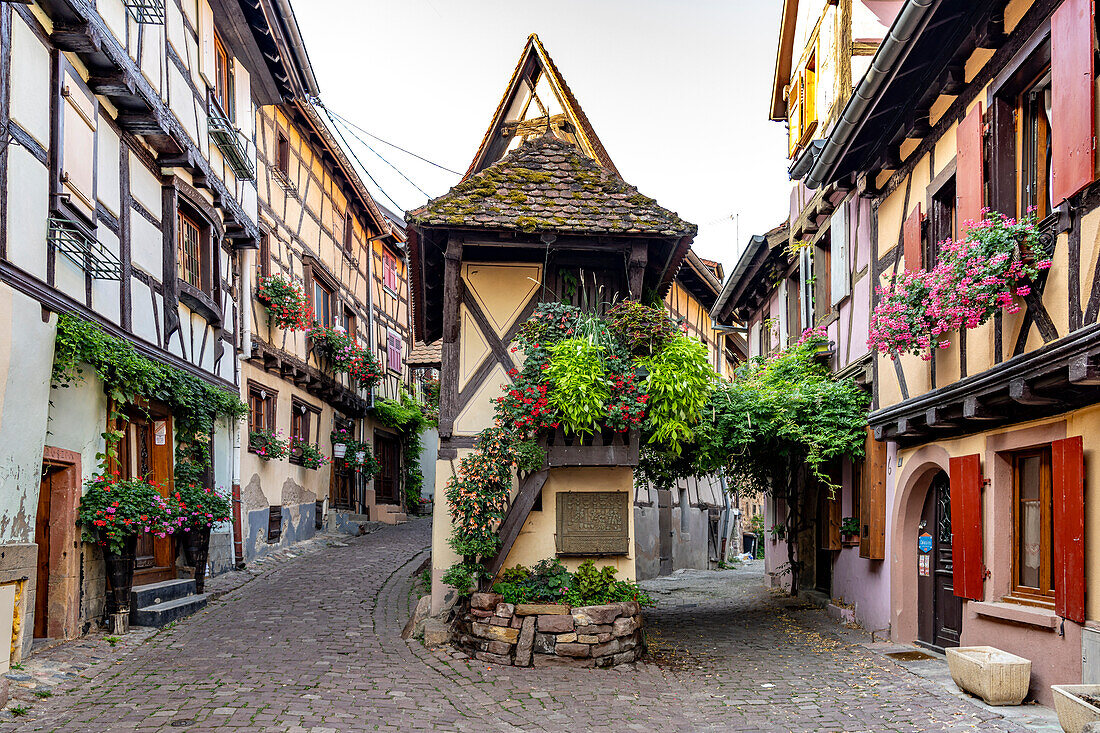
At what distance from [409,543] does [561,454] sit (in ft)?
31.0

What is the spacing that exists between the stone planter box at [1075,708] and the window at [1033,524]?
4.92 feet

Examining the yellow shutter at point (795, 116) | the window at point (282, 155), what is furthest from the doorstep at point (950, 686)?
the window at point (282, 155)

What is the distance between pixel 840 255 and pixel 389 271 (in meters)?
15.8

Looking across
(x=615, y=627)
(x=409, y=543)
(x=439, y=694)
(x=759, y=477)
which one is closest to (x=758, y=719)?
(x=615, y=627)

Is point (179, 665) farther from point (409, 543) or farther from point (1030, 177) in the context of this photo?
point (409, 543)

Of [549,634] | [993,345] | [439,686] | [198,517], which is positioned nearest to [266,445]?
[198,517]

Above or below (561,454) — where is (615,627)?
below

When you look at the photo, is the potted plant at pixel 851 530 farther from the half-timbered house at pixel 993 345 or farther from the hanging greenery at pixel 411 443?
the hanging greenery at pixel 411 443

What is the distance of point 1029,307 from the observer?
6.49 meters

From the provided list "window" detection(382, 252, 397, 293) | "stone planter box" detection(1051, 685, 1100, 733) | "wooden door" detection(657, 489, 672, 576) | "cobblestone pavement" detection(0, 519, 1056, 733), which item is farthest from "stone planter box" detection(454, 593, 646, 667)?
"window" detection(382, 252, 397, 293)

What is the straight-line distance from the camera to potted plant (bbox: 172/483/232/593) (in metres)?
9.80

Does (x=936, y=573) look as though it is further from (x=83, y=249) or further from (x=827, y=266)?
(x=83, y=249)

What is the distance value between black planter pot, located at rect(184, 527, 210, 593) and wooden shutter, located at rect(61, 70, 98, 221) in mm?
4056

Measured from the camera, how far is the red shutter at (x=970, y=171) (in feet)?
23.9
